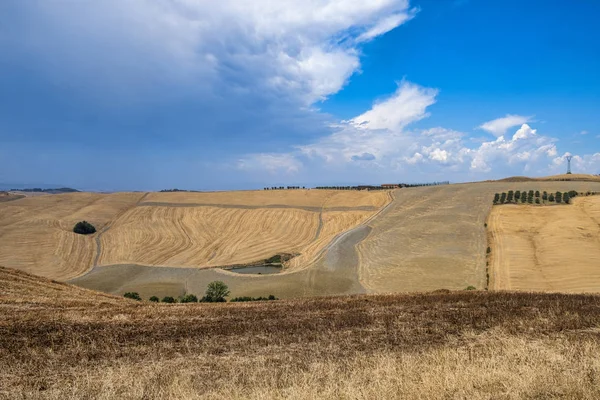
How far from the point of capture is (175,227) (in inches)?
3049

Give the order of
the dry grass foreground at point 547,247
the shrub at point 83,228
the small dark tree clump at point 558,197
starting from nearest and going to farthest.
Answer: the dry grass foreground at point 547,247
the small dark tree clump at point 558,197
the shrub at point 83,228

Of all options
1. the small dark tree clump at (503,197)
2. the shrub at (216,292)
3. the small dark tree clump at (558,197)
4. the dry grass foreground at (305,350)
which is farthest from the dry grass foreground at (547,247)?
the shrub at (216,292)

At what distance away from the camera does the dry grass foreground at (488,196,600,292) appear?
33719 mm

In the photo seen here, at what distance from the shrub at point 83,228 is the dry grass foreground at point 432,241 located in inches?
2184

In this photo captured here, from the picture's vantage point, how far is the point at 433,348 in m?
9.30

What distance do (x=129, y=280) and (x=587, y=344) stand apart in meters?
53.7

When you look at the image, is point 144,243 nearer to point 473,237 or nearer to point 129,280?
point 129,280

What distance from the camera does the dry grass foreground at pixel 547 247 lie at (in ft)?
111

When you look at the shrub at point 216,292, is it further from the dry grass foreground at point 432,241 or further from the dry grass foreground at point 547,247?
the dry grass foreground at point 547,247

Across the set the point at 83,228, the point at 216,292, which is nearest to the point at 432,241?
the point at 216,292

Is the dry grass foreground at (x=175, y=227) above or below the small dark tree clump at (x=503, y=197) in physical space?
below

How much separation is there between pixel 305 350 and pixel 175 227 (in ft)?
240

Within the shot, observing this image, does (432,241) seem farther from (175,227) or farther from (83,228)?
(83,228)

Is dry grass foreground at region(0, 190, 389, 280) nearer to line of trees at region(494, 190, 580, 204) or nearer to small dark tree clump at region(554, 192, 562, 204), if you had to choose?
line of trees at region(494, 190, 580, 204)
